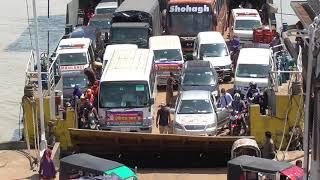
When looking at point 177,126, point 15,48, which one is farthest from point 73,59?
point 15,48

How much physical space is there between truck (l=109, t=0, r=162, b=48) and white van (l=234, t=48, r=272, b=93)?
4666 millimetres

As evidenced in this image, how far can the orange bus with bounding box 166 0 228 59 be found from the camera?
106 feet

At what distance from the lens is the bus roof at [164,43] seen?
2787 centimetres

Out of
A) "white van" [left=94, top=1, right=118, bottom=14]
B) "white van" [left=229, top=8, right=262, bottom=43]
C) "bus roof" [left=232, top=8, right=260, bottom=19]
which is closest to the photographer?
"white van" [left=229, top=8, right=262, bottom=43]

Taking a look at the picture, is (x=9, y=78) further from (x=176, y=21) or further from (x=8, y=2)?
(x=8, y=2)

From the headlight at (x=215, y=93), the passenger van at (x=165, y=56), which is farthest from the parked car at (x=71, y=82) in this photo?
the headlight at (x=215, y=93)

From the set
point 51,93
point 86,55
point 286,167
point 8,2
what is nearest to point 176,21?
point 86,55

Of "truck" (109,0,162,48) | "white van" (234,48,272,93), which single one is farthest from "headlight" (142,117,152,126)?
"truck" (109,0,162,48)

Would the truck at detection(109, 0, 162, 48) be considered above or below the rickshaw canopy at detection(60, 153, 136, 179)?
above

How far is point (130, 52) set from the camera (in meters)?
23.4

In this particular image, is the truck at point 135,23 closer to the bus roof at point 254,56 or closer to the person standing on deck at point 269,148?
the bus roof at point 254,56

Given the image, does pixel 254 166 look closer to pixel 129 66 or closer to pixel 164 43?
pixel 129 66

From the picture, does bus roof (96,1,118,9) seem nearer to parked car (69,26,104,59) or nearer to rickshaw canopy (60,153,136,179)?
parked car (69,26,104,59)

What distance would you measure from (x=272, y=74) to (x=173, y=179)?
18.4ft
